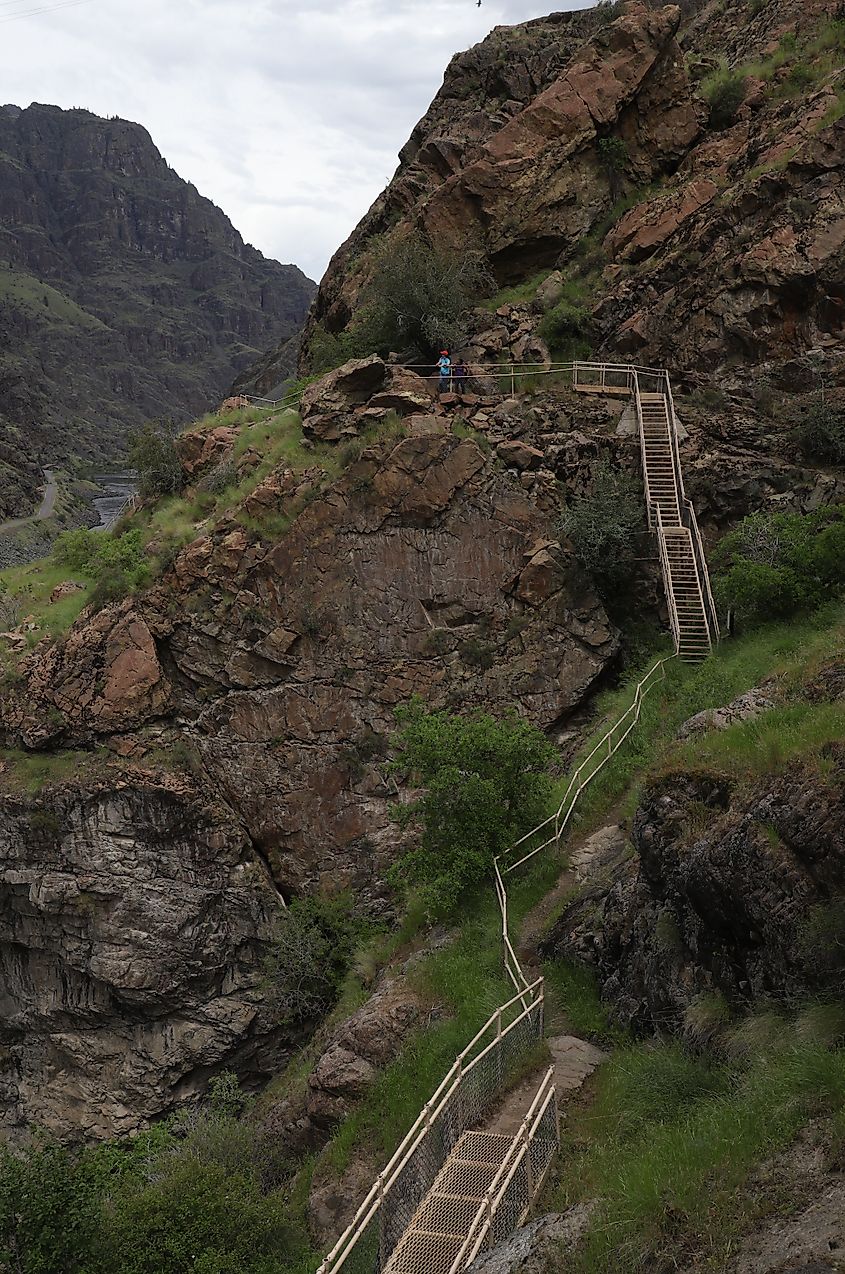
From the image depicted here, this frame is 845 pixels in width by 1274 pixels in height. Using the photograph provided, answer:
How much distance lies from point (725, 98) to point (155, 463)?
18.2 metres

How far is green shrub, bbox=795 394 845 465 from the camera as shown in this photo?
61.6 feet

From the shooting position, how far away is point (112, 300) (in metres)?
170

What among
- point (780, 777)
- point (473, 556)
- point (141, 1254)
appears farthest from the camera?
point (473, 556)

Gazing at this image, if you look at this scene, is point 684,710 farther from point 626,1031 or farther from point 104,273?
point 104,273

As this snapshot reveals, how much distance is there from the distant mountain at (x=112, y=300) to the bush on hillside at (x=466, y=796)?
337ft

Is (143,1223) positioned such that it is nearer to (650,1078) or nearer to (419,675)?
(650,1078)

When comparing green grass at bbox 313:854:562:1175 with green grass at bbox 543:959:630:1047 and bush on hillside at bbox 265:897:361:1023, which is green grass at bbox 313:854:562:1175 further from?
bush on hillside at bbox 265:897:361:1023

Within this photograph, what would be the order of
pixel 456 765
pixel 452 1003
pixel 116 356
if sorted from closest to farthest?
pixel 452 1003, pixel 456 765, pixel 116 356

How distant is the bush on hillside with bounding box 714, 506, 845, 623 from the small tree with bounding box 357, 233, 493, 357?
9.37 metres

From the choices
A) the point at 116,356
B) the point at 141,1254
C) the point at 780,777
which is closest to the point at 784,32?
the point at 780,777

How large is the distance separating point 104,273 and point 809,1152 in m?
196

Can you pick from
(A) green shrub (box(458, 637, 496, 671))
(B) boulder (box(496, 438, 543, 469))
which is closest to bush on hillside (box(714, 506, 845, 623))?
(B) boulder (box(496, 438, 543, 469))

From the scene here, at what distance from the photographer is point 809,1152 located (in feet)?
19.2

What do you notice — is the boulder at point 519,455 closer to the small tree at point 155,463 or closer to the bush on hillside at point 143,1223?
the small tree at point 155,463
